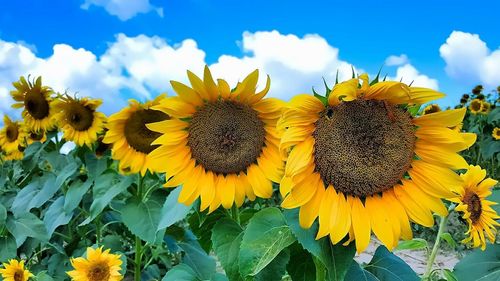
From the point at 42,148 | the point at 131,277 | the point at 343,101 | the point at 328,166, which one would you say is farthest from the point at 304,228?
the point at 131,277

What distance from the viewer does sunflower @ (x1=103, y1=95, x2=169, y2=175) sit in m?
2.32

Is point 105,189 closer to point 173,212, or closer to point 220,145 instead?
point 173,212

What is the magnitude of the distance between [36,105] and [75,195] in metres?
0.77

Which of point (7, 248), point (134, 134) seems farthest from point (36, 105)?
point (134, 134)

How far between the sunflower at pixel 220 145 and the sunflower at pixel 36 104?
182 cm

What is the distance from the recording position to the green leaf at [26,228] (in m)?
2.76

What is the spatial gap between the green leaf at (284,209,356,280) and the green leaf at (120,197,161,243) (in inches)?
42.7

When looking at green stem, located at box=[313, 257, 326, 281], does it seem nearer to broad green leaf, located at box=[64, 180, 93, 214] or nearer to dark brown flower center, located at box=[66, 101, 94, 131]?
broad green leaf, located at box=[64, 180, 93, 214]

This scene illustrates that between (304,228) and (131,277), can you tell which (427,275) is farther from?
(131,277)

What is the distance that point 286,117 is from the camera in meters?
1.14

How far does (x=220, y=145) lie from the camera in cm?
157

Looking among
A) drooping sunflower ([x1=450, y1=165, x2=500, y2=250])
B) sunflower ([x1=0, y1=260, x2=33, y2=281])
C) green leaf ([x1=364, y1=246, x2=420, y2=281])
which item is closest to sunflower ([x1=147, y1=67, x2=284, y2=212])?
green leaf ([x1=364, y1=246, x2=420, y2=281])

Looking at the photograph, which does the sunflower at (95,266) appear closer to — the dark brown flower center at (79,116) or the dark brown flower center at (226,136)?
the dark brown flower center at (226,136)

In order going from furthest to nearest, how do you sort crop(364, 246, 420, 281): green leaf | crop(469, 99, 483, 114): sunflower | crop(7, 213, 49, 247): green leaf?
crop(469, 99, 483, 114): sunflower
crop(7, 213, 49, 247): green leaf
crop(364, 246, 420, 281): green leaf
